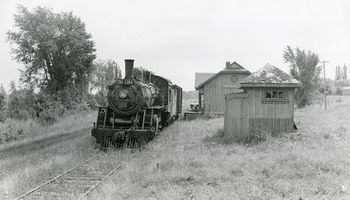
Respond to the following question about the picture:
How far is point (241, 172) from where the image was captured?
797 cm

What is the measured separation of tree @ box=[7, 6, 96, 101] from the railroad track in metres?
25.5

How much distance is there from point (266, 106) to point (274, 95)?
0.53 meters

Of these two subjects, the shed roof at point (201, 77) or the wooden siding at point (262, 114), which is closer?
the wooden siding at point (262, 114)

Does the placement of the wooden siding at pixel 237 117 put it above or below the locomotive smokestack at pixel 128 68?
below

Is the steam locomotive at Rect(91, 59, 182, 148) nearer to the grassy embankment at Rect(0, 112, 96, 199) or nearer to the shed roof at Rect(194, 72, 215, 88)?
the grassy embankment at Rect(0, 112, 96, 199)

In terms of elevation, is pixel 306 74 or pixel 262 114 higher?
pixel 306 74

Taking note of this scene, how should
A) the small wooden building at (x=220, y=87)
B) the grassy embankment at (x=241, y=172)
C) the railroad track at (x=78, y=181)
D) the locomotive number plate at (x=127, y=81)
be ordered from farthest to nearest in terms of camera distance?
the small wooden building at (x=220, y=87) → the locomotive number plate at (x=127, y=81) → the railroad track at (x=78, y=181) → the grassy embankment at (x=241, y=172)

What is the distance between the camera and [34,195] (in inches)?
277

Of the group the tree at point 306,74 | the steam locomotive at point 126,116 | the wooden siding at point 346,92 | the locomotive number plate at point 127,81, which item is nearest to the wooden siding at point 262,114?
the steam locomotive at point 126,116

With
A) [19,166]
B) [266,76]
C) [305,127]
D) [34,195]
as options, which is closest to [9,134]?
[19,166]

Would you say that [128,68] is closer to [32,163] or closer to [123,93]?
[123,93]

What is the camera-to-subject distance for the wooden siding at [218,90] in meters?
25.2

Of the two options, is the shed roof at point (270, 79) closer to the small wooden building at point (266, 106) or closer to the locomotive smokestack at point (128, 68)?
the small wooden building at point (266, 106)

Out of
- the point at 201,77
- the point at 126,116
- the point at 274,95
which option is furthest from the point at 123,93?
the point at 201,77
